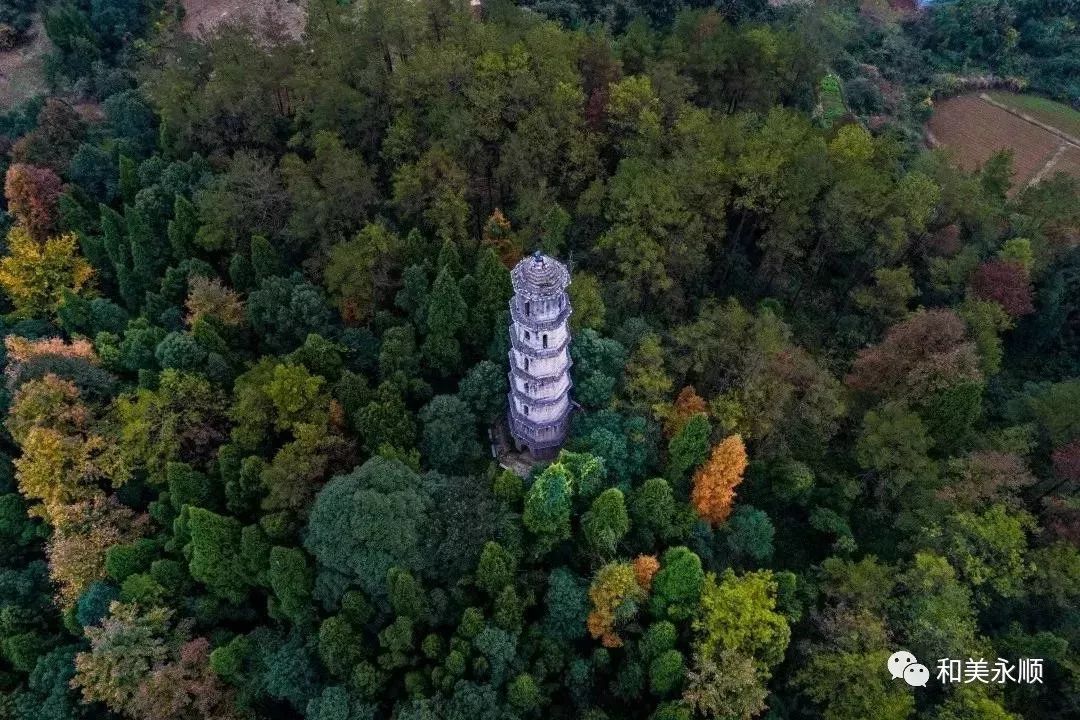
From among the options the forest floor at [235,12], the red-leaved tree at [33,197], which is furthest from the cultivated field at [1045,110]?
the red-leaved tree at [33,197]

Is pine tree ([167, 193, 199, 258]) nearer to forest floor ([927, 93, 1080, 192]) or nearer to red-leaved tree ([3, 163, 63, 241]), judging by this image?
red-leaved tree ([3, 163, 63, 241])

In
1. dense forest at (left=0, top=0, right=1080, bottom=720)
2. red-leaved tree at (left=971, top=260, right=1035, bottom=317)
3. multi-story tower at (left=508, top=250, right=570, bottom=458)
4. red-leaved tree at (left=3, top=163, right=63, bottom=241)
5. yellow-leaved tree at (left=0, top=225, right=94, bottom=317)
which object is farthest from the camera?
red-leaved tree at (left=3, top=163, right=63, bottom=241)

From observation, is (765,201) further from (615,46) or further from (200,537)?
(200,537)

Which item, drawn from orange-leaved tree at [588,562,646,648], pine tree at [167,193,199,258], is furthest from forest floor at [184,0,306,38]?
orange-leaved tree at [588,562,646,648]

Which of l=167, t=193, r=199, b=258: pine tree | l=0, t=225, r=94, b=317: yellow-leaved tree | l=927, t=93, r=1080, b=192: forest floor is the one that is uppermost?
l=927, t=93, r=1080, b=192: forest floor

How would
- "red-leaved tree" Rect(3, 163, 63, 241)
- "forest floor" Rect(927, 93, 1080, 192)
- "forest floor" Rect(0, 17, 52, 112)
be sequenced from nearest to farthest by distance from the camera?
"red-leaved tree" Rect(3, 163, 63, 241), "forest floor" Rect(927, 93, 1080, 192), "forest floor" Rect(0, 17, 52, 112)

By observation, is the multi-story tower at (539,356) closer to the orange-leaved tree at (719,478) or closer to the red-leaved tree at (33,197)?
the orange-leaved tree at (719,478)
